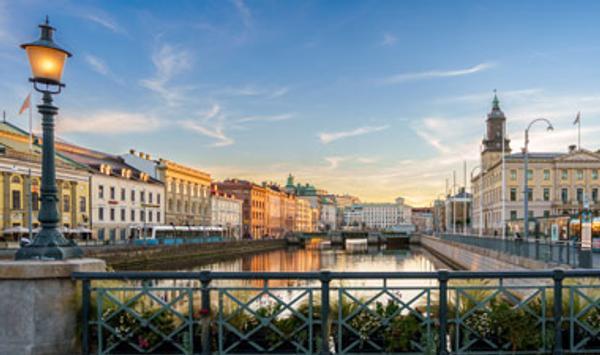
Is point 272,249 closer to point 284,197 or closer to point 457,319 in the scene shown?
point 284,197

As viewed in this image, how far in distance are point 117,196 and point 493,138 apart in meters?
117

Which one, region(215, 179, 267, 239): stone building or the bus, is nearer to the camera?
the bus

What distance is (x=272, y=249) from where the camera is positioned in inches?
4055

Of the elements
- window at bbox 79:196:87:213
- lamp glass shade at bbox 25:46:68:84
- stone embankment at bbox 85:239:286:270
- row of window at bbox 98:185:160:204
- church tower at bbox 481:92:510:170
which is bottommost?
stone embankment at bbox 85:239:286:270

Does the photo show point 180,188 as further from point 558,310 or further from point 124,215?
point 558,310

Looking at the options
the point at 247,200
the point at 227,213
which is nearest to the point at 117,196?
the point at 227,213

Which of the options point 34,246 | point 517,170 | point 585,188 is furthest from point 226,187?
point 34,246

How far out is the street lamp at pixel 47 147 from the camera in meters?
6.79

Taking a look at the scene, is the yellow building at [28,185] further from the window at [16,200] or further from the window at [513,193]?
the window at [513,193]

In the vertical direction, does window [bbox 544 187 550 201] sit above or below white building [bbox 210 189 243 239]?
above

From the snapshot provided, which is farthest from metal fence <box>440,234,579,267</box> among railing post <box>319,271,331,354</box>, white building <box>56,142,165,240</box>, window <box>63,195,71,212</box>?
white building <box>56,142,165,240</box>

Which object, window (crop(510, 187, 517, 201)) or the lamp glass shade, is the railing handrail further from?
window (crop(510, 187, 517, 201))

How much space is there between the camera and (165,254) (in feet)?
201

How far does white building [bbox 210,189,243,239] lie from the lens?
107 meters
